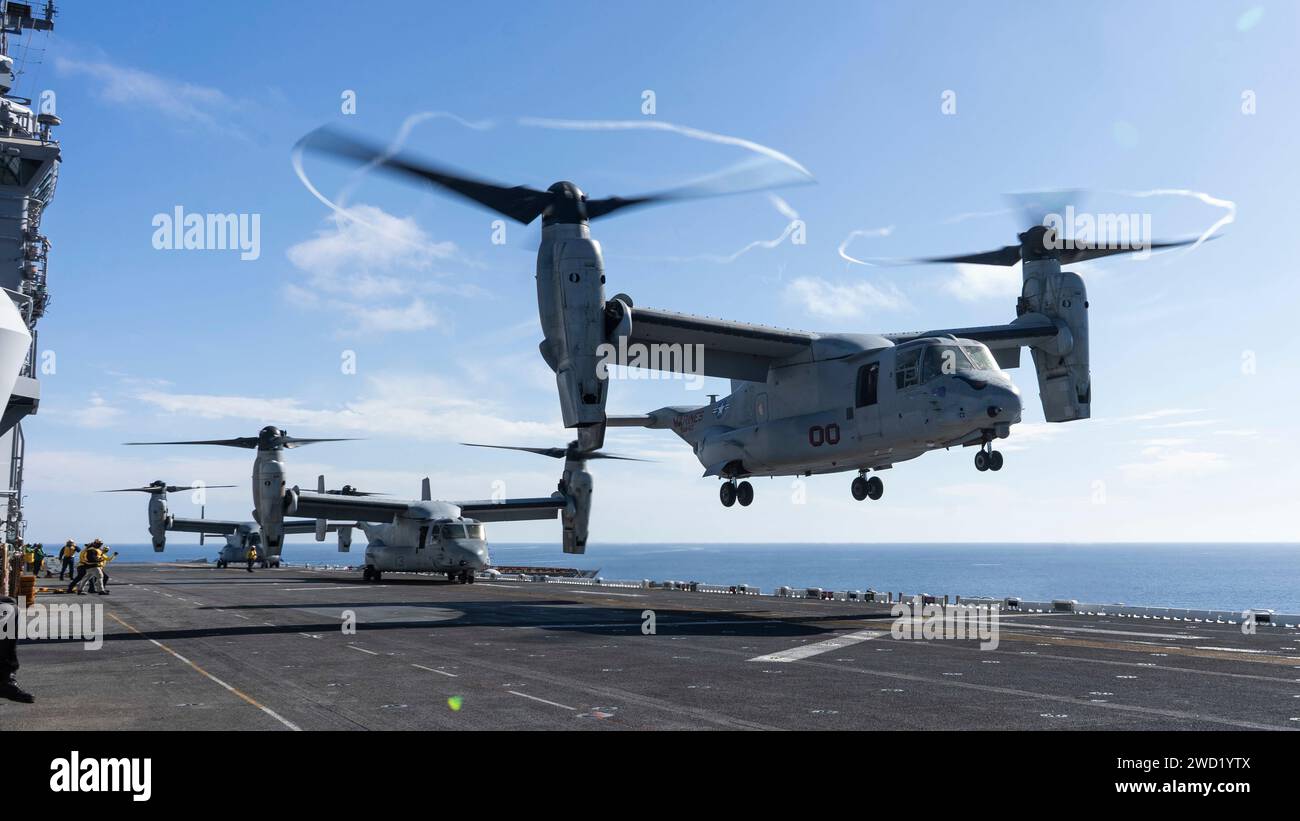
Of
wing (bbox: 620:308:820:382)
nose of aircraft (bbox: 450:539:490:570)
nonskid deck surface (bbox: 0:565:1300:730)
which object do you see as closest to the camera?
nonskid deck surface (bbox: 0:565:1300:730)

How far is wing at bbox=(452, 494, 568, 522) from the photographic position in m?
47.6

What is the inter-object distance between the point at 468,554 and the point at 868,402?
76.1ft

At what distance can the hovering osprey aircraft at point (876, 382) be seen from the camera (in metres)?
25.4

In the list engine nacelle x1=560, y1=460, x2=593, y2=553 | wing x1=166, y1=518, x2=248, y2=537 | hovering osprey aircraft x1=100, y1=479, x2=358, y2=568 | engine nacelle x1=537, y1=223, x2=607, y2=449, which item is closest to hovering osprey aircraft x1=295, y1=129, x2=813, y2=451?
engine nacelle x1=537, y1=223, x2=607, y2=449

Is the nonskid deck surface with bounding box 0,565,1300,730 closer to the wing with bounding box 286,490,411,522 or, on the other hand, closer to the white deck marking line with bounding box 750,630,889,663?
the white deck marking line with bounding box 750,630,889,663

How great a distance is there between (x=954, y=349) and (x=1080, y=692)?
14.3m

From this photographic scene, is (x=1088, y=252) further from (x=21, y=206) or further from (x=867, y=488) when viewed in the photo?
(x=21, y=206)

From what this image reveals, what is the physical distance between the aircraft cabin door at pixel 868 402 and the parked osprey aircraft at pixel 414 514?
13.2m

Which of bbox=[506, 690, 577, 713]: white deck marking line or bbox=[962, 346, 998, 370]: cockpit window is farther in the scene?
bbox=[962, 346, 998, 370]: cockpit window

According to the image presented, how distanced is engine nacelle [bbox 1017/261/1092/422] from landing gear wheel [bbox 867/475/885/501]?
674 cm

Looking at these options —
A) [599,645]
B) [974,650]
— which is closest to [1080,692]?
[974,650]

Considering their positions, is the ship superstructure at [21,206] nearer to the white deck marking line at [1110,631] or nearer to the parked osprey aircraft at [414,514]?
the parked osprey aircraft at [414,514]

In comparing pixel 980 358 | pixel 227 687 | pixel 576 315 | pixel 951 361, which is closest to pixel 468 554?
pixel 576 315

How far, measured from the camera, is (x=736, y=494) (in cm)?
3353
